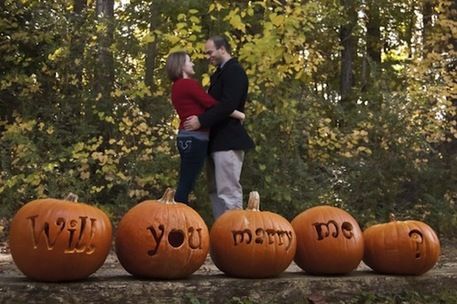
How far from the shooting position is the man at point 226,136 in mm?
4773

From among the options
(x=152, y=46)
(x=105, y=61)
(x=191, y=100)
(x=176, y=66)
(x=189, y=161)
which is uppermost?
(x=152, y=46)

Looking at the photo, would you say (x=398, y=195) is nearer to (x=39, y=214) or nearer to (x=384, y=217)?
(x=384, y=217)

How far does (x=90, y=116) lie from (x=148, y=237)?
500 cm

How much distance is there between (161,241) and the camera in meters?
3.82

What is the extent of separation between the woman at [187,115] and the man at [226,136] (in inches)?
2.7

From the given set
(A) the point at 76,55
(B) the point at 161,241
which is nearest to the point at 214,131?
(B) the point at 161,241

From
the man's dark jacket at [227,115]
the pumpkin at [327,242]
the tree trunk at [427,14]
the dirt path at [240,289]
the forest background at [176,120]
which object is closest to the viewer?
the dirt path at [240,289]

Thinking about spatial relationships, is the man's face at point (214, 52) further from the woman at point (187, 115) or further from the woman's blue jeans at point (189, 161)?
the woman's blue jeans at point (189, 161)

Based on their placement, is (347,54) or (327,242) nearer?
(327,242)

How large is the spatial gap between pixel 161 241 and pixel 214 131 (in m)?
1.28

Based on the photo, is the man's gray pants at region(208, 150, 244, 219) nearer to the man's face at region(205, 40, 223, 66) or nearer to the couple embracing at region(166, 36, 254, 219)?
the couple embracing at region(166, 36, 254, 219)

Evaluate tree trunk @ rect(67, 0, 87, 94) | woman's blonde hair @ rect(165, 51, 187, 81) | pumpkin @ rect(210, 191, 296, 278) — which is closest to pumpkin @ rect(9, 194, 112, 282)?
pumpkin @ rect(210, 191, 296, 278)

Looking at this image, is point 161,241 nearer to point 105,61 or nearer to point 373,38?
point 105,61

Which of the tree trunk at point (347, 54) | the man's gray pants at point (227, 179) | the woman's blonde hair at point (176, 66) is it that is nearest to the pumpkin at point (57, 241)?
the man's gray pants at point (227, 179)
